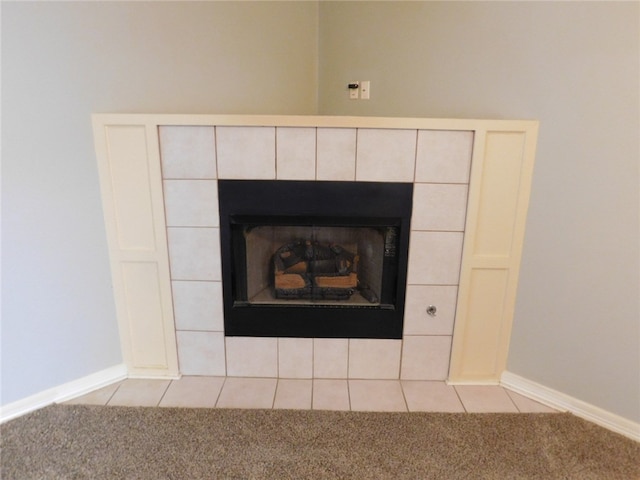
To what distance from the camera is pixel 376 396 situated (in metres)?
1.66

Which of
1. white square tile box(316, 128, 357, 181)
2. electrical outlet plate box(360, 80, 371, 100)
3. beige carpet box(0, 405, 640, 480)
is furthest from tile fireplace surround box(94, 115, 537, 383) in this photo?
electrical outlet plate box(360, 80, 371, 100)

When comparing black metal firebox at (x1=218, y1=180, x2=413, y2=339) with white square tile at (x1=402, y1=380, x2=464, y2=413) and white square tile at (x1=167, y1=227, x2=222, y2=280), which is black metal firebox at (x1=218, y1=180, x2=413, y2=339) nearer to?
white square tile at (x1=167, y1=227, x2=222, y2=280)

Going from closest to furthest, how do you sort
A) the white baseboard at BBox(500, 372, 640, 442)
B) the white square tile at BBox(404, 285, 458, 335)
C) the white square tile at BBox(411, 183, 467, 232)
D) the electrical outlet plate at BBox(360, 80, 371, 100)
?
the white baseboard at BBox(500, 372, 640, 442) → the white square tile at BBox(411, 183, 467, 232) → the white square tile at BBox(404, 285, 458, 335) → the electrical outlet plate at BBox(360, 80, 371, 100)

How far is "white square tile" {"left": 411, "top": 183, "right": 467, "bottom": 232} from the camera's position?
1.57 metres

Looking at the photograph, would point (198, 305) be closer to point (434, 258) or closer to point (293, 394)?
point (293, 394)

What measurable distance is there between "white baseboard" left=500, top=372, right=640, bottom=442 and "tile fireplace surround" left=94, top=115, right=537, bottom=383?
0.34 ft

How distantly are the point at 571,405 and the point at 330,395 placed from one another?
1.00m

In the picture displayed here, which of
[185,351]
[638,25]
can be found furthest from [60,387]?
[638,25]

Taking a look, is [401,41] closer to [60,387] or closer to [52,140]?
[52,140]

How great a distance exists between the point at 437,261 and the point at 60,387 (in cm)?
168

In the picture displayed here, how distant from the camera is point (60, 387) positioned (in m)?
1.59

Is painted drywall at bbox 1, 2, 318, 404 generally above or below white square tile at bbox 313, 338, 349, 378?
above

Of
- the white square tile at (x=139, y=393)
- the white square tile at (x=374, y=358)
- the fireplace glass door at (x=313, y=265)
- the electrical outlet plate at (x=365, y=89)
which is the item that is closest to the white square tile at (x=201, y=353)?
the white square tile at (x=139, y=393)

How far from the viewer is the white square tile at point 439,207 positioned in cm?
157
